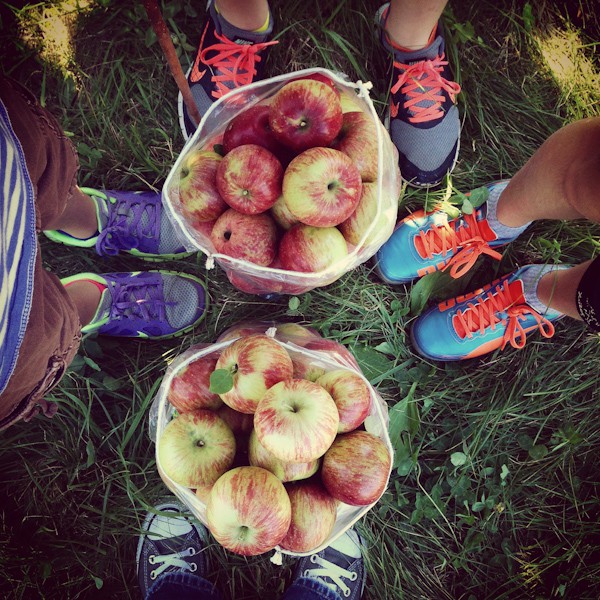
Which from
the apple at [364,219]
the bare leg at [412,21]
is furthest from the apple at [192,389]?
the bare leg at [412,21]

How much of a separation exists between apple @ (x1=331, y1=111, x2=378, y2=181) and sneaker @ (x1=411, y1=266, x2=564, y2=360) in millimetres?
822

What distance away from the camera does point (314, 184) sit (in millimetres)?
1232

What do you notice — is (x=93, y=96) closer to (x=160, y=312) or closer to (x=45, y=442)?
(x=160, y=312)

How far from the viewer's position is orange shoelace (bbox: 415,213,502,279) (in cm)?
197

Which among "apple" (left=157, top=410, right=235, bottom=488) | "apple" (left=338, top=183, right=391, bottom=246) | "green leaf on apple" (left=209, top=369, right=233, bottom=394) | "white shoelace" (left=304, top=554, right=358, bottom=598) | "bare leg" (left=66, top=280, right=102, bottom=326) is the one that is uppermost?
"apple" (left=338, top=183, right=391, bottom=246)

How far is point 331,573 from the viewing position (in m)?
1.97

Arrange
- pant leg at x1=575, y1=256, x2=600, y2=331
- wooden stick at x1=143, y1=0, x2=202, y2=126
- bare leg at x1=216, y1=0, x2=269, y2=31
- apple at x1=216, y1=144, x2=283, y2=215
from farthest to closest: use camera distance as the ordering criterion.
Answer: bare leg at x1=216, y1=0, x2=269, y2=31, pant leg at x1=575, y1=256, x2=600, y2=331, apple at x1=216, y1=144, x2=283, y2=215, wooden stick at x1=143, y1=0, x2=202, y2=126

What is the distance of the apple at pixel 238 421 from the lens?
1.42 meters

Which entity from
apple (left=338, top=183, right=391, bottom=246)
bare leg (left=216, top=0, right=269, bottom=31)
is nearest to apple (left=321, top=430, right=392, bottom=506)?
apple (left=338, top=183, right=391, bottom=246)

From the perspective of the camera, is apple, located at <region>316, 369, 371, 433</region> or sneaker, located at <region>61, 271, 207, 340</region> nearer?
apple, located at <region>316, 369, 371, 433</region>

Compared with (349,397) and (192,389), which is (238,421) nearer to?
(192,389)

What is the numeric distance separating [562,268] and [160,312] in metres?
1.69

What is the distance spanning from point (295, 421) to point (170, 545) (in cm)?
121

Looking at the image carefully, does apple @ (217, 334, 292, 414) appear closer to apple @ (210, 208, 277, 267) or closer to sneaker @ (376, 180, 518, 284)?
apple @ (210, 208, 277, 267)
